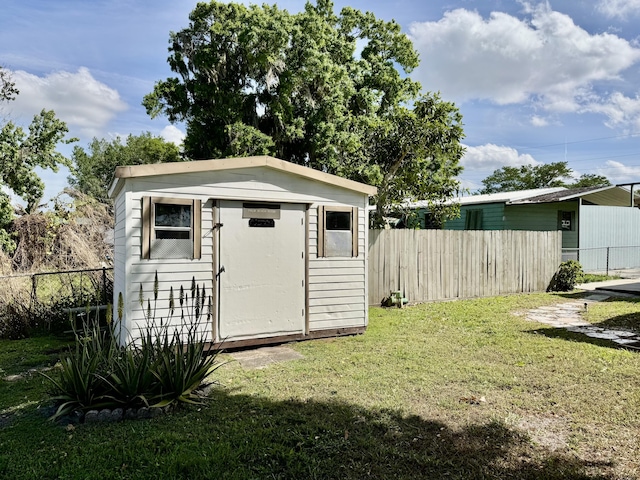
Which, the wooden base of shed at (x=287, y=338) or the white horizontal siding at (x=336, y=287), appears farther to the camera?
the white horizontal siding at (x=336, y=287)

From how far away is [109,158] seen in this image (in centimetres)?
3148

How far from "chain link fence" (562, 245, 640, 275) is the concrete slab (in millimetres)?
12686

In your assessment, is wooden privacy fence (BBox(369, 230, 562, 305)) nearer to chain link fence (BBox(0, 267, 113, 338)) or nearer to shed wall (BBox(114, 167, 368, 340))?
shed wall (BBox(114, 167, 368, 340))

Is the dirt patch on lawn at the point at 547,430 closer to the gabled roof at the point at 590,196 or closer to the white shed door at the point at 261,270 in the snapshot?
the white shed door at the point at 261,270

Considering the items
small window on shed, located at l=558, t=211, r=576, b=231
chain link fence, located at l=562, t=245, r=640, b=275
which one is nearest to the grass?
chain link fence, located at l=562, t=245, r=640, b=275

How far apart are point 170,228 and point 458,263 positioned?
279 inches

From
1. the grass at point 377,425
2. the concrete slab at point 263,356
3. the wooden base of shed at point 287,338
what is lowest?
the concrete slab at point 263,356

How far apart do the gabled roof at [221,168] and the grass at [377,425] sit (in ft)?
8.35

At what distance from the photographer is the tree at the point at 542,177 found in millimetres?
36656

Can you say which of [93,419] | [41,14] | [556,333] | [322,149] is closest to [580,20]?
[322,149]

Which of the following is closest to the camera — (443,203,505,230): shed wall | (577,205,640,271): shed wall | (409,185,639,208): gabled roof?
(409,185,639,208): gabled roof

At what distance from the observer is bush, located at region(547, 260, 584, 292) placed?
11672 millimetres

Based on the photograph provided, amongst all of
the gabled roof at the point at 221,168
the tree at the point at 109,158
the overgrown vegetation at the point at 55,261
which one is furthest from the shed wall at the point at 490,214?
the tree at the point at 109,158

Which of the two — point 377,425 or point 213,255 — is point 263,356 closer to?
point 213,255
